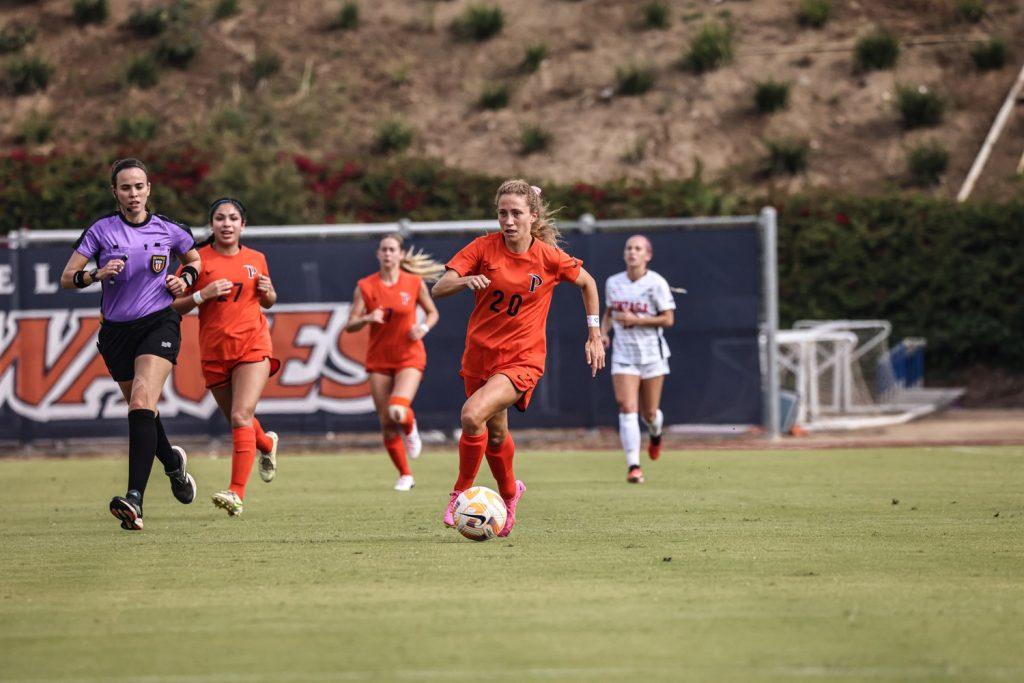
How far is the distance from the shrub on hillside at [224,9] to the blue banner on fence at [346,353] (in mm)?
26676

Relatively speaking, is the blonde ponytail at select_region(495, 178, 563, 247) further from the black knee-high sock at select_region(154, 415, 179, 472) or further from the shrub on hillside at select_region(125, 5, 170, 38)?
the shrub on hillside at select_region(125, 5, 170, 38)

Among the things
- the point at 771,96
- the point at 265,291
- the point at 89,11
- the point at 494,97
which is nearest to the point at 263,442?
the point at 265,291

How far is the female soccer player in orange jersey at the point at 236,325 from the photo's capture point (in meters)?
10.7

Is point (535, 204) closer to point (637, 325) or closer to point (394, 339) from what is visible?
point (394, 339)

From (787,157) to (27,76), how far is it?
20.7 m

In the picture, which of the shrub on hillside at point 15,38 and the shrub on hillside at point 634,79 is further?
the shrub on hillside at point 15,38

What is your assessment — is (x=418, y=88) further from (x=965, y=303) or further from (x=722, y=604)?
(x=722, y=604)

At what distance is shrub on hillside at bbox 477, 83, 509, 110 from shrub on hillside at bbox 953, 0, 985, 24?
13.1m

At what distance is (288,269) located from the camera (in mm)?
18438

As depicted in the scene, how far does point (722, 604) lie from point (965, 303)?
2257 centimetres

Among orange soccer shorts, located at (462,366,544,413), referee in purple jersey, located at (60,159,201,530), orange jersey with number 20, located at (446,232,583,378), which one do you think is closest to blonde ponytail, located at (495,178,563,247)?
orange jersey with number 20, located at (446,232,583,378)

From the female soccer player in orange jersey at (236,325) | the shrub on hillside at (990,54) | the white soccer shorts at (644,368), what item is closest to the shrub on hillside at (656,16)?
the shrub on hillside at (990,54)

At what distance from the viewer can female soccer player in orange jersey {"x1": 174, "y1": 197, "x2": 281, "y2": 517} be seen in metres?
10.7

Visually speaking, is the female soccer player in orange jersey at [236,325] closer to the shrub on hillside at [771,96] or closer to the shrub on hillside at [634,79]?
the shrub on hillside at [771,96]
